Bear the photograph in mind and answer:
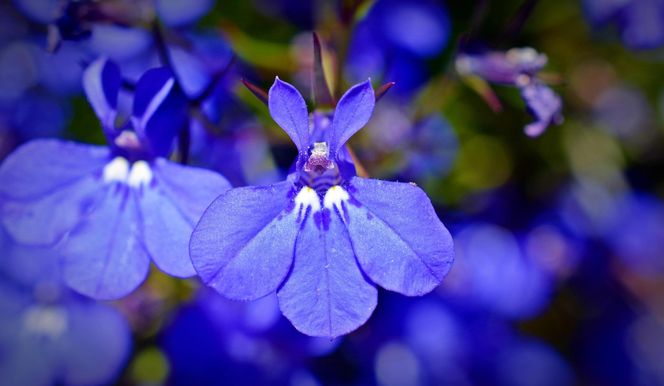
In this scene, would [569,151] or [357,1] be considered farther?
[569,151]

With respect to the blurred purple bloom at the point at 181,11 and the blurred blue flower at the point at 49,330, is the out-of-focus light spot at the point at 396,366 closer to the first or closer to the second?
the blurred blue flower at the point at 49,330

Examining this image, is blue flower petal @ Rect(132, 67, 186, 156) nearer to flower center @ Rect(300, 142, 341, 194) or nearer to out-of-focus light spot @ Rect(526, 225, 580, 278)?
flower center @ Rect(300, 142, 341, 194)

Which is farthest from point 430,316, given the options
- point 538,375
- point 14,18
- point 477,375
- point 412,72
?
point 14,18

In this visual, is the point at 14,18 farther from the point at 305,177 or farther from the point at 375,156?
the point at 305,177

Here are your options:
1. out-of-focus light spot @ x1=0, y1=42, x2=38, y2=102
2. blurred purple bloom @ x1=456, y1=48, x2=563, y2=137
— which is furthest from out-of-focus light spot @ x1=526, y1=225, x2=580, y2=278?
out-of-focus light spot @ x1=0, y1=42, x2=38, y2=102

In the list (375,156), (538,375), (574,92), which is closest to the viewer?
(375,156)

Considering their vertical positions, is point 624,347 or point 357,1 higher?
point 357,1
